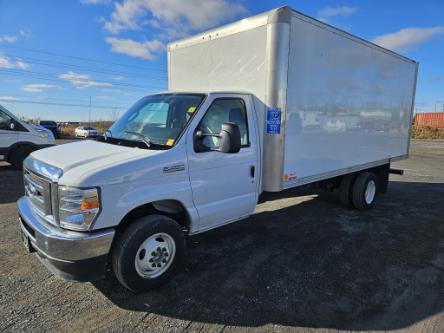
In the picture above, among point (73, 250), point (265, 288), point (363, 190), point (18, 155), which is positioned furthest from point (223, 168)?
point (18, 155)

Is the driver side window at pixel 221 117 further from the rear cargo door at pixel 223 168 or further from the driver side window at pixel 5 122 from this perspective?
the driver side window at pixel 5 122

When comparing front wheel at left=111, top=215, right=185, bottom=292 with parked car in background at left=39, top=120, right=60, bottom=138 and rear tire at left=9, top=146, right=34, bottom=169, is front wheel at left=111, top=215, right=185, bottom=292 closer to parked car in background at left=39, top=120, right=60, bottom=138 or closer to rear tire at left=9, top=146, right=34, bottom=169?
rear tire at left=9, top=146, right=34, bottom=169

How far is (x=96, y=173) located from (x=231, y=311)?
6.30 ft

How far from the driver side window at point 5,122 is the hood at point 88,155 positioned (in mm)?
7651

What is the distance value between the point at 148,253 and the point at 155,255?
111 millimetres

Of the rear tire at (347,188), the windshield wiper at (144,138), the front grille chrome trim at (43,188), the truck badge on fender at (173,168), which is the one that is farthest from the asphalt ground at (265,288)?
the windshield wiper at (144,138)

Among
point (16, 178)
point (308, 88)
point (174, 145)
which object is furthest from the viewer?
point (16, 178)

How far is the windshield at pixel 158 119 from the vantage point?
3758 mm

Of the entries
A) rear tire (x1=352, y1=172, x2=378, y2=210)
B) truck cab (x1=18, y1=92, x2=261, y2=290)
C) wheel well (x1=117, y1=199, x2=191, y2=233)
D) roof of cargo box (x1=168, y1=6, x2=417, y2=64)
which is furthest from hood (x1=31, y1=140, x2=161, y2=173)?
rear tire (x1=352, y1=172, x2=378, y2=210)

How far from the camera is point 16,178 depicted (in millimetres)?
9289

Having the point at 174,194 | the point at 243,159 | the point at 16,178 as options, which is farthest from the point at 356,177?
the point at 16,178

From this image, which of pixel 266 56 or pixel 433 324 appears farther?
pixel 266 56

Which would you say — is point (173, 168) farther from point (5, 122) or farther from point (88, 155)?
point (5, 122)

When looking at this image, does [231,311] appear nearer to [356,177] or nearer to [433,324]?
[433,324]
